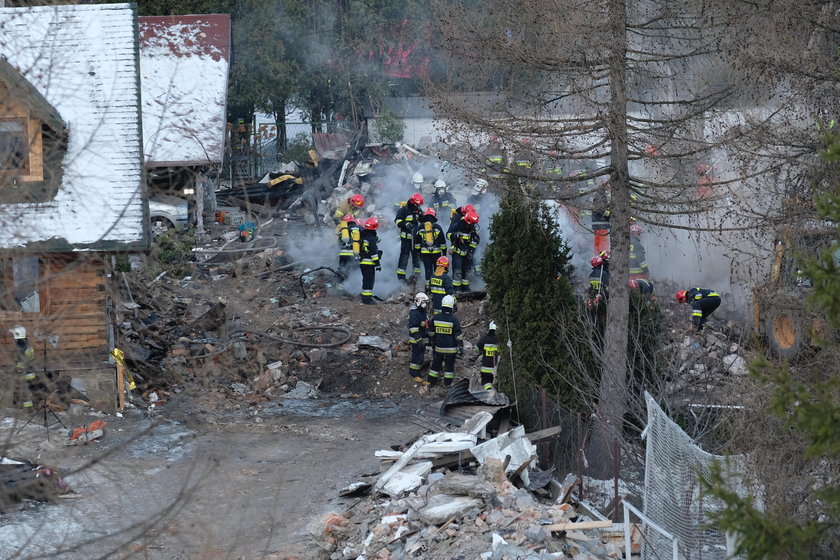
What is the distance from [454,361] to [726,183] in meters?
5.88

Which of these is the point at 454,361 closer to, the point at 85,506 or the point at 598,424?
the point at 598,424

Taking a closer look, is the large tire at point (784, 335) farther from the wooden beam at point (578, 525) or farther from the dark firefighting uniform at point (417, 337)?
the wooden beam at point (578, 525)

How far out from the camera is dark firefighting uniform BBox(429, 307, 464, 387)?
50.2 feet

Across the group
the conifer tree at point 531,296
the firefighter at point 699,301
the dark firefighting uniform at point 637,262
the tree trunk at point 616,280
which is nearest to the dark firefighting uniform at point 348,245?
the dark firefighting uniform at point 637,262

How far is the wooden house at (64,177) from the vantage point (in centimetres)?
586

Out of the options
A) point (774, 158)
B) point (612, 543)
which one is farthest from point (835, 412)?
point (774, 158)

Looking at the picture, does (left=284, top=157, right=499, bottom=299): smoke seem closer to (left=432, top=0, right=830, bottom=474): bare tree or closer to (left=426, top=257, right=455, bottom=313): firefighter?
(left=426, top=257, right=455, bottom=313): firefighter

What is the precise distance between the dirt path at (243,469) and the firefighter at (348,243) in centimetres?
445

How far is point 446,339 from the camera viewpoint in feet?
50.3

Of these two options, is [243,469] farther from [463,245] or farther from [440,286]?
[463,245]

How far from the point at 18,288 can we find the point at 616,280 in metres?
8.38

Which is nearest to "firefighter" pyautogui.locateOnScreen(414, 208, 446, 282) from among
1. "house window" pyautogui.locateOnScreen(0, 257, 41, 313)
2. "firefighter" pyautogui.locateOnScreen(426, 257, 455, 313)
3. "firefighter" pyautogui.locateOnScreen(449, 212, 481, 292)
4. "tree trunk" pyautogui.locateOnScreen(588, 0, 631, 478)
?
"firefighter" pyautogui.locateOnScreen(449, 212, 481, 292)

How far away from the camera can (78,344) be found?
581 inches

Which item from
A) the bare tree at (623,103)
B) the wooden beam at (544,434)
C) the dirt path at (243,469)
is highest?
the bare tree at (623,103)
